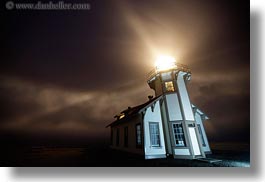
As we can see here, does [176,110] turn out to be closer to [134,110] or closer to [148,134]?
[148,134]

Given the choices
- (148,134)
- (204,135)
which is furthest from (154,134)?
(204,135)

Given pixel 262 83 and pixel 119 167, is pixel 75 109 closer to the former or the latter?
pixel 119 167

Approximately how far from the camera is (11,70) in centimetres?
439

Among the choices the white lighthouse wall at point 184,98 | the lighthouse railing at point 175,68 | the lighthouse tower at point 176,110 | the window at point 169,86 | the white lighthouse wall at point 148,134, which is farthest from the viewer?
the window at point 169,86

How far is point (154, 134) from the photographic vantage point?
193 inches

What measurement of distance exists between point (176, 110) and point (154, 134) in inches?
40.1

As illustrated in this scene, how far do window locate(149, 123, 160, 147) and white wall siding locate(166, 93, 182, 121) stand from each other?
542 mm

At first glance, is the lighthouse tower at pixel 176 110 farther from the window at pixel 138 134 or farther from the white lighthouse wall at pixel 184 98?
the window at pixel 138 134

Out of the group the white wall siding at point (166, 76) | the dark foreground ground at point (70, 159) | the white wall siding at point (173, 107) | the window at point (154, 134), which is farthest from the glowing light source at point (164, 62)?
the dark foreground ground at point (70, 159)

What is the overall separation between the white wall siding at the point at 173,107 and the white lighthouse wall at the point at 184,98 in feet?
0.58

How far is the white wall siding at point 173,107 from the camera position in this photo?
16.6ft

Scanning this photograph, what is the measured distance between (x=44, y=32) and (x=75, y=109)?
7.87 ft

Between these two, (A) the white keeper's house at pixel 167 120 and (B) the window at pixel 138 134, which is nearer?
(A) the white keeper's house at pixel 167 120

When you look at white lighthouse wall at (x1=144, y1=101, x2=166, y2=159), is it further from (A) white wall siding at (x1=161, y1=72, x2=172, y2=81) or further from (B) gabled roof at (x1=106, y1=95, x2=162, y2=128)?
(A) white wall siding at (x1=161, y1=72, x2=172, y2=81)
